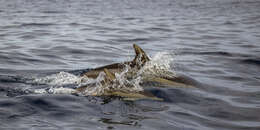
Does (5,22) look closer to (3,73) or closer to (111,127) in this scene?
(3,73)

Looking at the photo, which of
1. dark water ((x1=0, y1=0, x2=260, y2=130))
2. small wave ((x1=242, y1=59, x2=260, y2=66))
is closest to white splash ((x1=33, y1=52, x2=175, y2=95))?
dark water ((x1=0, y1=0, x2=260, y2=130))

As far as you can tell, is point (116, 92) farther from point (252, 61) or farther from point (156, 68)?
point (252, 61)

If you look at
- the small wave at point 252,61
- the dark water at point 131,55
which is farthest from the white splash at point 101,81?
the small wave at point 252,61

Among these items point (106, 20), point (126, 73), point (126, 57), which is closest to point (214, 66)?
point (126, 57)

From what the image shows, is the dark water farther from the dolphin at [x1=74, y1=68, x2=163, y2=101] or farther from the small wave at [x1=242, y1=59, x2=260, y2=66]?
the dolphin at [x1=74, y1=68, x2=163, y2=101]

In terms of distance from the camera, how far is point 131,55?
13852 millimetres

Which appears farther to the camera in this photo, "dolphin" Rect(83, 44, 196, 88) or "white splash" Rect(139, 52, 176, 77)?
"white splash" Rect(139, 52, 176, 77)

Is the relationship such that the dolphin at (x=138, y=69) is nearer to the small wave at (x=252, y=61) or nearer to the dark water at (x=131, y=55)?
the dark water at (x=131, y=55)

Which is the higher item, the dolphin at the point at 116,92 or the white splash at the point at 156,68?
the white splash at the point at 156,68

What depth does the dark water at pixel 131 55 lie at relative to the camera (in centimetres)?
651

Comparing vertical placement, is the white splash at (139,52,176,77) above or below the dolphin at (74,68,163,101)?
above

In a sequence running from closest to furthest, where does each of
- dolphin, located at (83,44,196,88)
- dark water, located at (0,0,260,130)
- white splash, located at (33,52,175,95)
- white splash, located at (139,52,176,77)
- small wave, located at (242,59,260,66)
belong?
dark water, located at (0,0,260,130), white splash, located at (33,52,175,95), dolphin, located at (83,44,196,88), white splash, located at (139,52,176,77), small wave, located at (242,59,260,66)

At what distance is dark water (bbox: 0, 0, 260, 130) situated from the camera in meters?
6.51

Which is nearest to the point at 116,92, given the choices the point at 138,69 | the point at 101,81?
the point at 101,81
